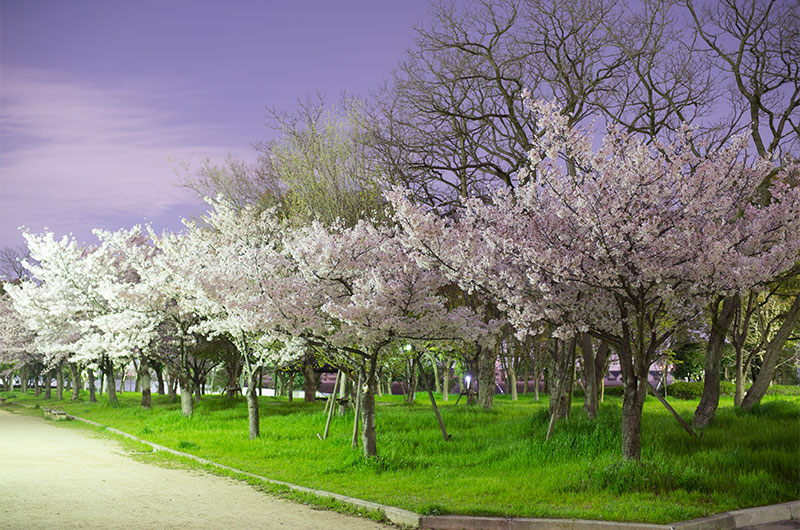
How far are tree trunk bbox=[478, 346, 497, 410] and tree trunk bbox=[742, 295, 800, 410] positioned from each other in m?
9.00

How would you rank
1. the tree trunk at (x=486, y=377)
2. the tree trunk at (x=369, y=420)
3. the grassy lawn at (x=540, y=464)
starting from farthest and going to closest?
the tree trunk at (x=486, y=377)
the tree trunk at (x=369, y=420)
the grassy lawn at (x=540, y=464)

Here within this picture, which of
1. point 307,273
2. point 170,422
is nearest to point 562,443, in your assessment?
point 307,273

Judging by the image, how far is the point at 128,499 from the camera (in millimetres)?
10031

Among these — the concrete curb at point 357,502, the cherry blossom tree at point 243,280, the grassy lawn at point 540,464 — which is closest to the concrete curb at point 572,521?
the concrete curb at point 357,502

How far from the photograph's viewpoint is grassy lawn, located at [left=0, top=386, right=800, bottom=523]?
30.0ft

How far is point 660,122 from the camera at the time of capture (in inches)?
723

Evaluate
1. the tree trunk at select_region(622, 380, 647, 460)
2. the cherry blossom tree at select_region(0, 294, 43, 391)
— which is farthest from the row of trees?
the cherry blossom tree at select_region(0, 294, 43, 391)

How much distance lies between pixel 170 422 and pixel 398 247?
1251cm

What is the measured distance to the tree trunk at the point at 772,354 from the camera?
14789 millimetres

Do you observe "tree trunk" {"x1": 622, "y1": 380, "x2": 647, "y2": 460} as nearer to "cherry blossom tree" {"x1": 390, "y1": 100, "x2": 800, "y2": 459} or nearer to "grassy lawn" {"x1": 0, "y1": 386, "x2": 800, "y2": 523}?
"cherry blossom tree" {"x1": 390, "y1": 100, "x2": 800, "y2": 459}

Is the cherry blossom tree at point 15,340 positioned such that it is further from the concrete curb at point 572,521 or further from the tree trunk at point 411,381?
the concrete curb at point 572,521

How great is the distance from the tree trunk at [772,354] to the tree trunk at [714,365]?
974mm

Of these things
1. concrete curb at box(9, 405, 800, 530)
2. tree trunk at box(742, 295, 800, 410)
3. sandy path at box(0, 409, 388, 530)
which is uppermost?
tree trunk at box(742, 295, 800, 410)

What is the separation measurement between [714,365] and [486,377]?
9702 mm
